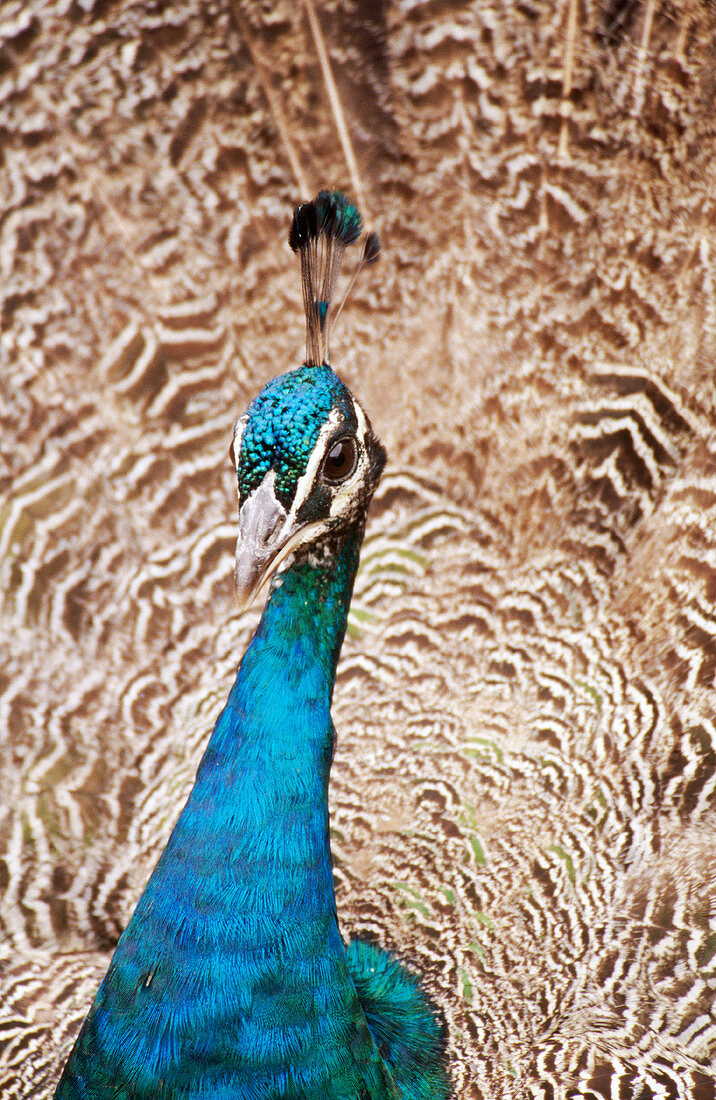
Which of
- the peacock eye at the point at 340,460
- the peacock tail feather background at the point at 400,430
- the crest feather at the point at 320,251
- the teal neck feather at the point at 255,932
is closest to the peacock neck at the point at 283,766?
the teal neck feather at the point at 255,932

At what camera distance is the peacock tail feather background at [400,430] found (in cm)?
210

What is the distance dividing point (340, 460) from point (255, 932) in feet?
2.12

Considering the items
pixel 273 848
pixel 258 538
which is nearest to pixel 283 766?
pixel 273 848

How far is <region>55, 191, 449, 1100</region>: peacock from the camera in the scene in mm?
1396

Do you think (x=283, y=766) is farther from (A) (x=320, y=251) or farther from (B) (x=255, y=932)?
(A) (x=320, y=251)

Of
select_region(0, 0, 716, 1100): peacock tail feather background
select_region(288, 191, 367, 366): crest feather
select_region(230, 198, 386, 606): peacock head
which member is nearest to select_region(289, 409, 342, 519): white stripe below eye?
select_region(230, 198, 386, 606): peacock head

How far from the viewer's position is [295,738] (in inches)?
59.0

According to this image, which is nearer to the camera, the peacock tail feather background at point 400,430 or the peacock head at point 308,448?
the peacock head at point 308,448

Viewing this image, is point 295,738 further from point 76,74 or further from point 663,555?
point 76,74

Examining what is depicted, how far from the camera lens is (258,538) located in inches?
53.2

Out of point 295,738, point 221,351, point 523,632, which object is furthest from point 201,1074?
point 221,351

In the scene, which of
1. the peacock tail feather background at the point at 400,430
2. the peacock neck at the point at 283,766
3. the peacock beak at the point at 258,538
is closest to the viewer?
the peacock beak at the point at 258,538

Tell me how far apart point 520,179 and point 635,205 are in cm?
28

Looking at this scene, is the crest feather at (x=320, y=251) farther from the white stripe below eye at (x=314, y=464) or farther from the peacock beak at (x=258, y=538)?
the peacock beak at (x=258, y=538)
